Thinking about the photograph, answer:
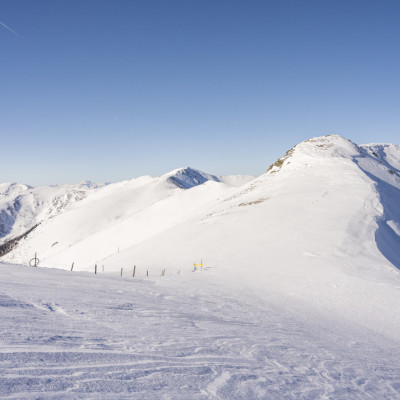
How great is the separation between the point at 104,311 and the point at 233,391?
4989mm

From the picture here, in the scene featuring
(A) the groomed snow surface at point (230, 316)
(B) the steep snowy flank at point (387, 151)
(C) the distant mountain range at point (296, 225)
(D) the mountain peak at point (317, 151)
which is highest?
(B) the steep snowy flank at point (387, 151)

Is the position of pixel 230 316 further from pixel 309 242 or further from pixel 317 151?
pixel 317 151

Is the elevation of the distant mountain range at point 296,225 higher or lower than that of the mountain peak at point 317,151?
lower

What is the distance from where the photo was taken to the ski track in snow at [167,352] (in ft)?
15.0

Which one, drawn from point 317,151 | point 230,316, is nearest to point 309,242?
point 230,316

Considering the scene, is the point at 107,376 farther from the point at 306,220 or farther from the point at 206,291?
the point at 306,220

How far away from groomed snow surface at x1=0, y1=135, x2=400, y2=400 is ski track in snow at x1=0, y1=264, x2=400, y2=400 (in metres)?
Result: 0.03

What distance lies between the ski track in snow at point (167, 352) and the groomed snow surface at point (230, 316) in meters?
0.03

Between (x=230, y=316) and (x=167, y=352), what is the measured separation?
16.5 feet

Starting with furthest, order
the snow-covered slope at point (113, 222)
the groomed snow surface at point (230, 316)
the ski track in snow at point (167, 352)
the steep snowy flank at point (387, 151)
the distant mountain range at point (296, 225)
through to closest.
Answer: the steep snowy flank at point (387, 151) < the snow-covered slope at point (113, 222) < the distant mountain range at point (296, 225) < the groomed snow surface at point (230, 316) < the ski track in snow at point (167, 352)

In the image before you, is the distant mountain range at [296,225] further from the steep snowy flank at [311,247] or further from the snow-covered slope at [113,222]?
the snow-covered slope at [113,222]

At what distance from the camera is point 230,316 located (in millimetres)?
10719

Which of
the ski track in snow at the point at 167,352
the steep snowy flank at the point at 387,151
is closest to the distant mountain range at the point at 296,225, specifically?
the ski track in snow at the point at 167,352

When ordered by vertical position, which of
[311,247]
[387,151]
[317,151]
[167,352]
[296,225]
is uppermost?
[387,151]
